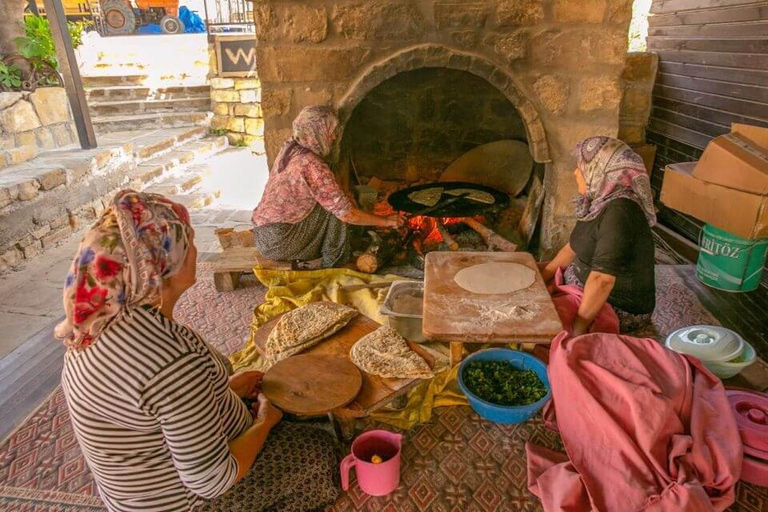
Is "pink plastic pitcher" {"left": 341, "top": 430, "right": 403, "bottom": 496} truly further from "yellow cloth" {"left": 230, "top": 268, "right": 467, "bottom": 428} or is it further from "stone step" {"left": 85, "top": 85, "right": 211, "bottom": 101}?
"stone step" {"left": 85, "top": 85, "right": 211, "bottom": 101}

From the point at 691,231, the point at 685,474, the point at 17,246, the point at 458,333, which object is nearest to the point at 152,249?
the point at 458,333

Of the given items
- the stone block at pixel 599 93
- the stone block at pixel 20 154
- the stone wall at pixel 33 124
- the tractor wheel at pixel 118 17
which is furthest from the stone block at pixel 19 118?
the tractor wheel at pixel 118 17

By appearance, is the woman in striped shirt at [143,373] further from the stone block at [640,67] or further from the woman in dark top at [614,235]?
the stone block at [640,67]

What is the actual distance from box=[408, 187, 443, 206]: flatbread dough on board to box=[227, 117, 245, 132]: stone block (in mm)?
5109

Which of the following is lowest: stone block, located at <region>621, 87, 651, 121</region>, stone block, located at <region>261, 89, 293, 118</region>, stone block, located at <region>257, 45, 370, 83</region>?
stone block, located at <region>621, 87, 651, 121</region>

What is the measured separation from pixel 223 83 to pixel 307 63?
5.57 meters

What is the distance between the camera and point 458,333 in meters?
2.08

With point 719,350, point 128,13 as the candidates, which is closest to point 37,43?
point 719,350

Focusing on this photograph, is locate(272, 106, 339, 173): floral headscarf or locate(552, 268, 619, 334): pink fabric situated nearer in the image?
locate(552, 268, 619, 334): pink fabric

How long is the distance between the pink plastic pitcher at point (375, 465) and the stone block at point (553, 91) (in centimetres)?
232

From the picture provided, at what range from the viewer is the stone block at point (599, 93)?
3.14m

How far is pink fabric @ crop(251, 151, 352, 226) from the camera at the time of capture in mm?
3129

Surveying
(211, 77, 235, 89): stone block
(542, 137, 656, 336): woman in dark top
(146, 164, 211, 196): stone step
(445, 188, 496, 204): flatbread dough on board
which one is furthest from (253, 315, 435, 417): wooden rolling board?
(211, 77, 235, 89): stone block

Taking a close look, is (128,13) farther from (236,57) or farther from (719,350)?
(719,350)
